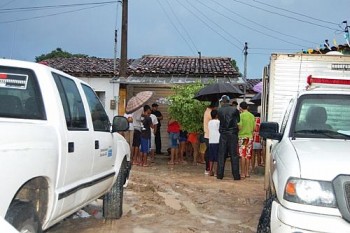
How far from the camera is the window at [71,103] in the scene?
430 centimetres

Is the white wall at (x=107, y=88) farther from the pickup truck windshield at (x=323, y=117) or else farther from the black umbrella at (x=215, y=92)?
the pickup truck windshield at (x=323, y=117)

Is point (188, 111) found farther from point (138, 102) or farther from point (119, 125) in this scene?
point (119, 125)

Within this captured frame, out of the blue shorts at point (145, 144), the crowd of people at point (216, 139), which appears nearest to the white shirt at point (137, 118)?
the crowd of people at point (216, 139)

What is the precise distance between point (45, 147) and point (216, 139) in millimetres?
8204

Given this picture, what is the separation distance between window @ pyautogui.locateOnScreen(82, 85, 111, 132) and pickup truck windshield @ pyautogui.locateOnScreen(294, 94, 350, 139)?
7.55ft

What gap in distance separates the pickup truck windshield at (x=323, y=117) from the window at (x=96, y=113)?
7.55 feet

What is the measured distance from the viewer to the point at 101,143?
5215 mm

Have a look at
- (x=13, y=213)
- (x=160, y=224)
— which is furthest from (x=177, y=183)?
(x=13, y=213)

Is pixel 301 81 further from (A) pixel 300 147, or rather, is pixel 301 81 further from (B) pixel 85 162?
(B) pixel 85 162

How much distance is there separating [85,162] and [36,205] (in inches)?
36.5

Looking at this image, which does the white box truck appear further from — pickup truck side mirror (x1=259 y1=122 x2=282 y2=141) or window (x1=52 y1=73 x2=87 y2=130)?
window (x1=52 y1=73 x2=87 y2=130)

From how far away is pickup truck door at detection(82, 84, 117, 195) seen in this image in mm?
5039

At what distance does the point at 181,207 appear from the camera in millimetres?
7559

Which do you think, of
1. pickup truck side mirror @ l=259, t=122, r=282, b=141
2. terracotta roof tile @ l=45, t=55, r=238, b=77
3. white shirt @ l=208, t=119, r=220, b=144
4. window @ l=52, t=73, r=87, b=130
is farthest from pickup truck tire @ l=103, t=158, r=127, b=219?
terracotta roof tile @ l=45, t=55, r=238, b=77
